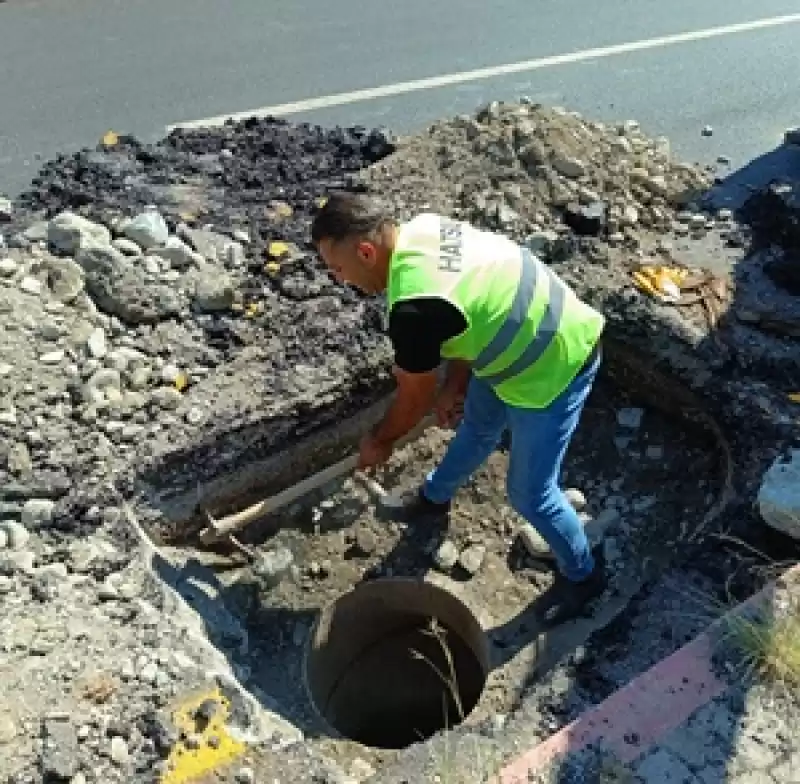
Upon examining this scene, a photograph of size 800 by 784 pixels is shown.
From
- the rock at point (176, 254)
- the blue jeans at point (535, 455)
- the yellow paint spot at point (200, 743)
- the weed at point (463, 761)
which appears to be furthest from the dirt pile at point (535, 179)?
the yellow paint spot at point (200, 743)

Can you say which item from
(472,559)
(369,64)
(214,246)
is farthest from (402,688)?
(369,64)

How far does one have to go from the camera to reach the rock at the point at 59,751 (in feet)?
11.3

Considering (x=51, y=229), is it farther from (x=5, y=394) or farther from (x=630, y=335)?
(x=630, y=335)

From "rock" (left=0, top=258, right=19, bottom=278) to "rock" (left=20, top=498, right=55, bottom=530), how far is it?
123 centimetres

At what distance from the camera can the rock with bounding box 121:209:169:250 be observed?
5277mm

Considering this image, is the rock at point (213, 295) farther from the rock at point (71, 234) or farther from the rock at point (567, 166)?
the rock at point (567, 166)

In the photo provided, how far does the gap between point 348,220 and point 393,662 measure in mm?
2466

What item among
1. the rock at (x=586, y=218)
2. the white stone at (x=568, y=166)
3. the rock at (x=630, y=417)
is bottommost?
the rock at (x=630, y=417)

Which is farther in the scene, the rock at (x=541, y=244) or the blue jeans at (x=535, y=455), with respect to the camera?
the rock at (x=541, y=244)

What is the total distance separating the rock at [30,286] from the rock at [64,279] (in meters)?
0.05

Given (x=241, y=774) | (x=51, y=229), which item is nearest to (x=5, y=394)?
(x=51, y=229)

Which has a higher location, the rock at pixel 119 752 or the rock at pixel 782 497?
the rock at pixel 782 497

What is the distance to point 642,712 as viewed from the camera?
11.5 feet

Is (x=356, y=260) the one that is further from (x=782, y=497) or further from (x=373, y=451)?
(x=782, y=497)
